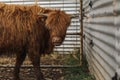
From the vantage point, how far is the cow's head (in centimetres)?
691

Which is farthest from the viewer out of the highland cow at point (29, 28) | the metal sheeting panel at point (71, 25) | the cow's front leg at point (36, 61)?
the metal sheeting panel at point (71, 25)

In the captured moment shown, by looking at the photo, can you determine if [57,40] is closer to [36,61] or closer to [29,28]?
[29,28]

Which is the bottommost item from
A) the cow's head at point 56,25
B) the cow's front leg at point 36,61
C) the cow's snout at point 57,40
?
the cow's front leg at point 36,61

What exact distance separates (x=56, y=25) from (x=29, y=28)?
0.67m

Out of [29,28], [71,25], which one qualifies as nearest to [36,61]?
[29,28]

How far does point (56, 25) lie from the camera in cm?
696

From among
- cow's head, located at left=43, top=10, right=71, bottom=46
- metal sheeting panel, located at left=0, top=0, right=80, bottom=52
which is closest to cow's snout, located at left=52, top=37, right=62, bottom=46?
cow's head, located at left=43, top=10, right=71, bottom=46

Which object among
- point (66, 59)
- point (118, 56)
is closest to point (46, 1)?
point (66, 59)

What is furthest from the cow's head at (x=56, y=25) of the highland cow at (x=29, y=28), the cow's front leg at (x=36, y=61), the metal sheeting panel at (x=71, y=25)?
the metal sheeting panel at (x=71, y=25)

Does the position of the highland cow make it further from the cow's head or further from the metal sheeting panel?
the metal sheeting panel

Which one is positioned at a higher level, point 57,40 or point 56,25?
point 56,25

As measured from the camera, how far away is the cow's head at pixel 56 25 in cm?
691

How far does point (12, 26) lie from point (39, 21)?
1.93 feet

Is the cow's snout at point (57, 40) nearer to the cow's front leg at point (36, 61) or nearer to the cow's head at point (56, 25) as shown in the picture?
the cow's head at point (56, 25)
